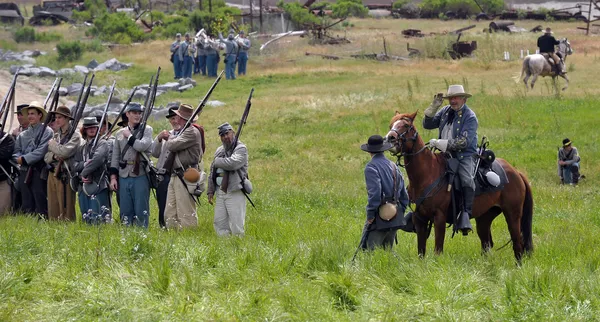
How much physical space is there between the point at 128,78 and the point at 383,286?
34.6m

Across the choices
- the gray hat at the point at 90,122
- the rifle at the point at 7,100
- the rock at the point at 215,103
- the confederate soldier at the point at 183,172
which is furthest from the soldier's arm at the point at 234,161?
the rock at the point at 215,103

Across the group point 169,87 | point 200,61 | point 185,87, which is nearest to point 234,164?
point 185,87

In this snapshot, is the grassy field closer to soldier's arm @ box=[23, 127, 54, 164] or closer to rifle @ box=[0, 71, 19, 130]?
soldier's arm @ box=[23, 127, 54, 164]

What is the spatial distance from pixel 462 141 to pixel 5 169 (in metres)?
6.90

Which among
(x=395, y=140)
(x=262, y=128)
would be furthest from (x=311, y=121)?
(x=395, y=140)

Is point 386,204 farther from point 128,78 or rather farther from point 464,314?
point 128,78

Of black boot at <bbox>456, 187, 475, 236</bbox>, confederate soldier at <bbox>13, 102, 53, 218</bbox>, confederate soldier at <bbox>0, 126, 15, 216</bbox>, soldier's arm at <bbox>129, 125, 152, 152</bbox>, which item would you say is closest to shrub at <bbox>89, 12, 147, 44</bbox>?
confederate soldier at <bbox>0, 126, 15, 216</bbox>

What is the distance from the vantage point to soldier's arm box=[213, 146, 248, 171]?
40.0ft

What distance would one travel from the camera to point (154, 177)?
43.3 ft

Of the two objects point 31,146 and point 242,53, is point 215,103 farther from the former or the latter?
point 31,146

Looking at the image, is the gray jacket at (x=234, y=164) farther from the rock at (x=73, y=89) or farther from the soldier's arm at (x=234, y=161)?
the rock at (x=73, y=89)

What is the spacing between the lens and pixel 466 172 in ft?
36.7

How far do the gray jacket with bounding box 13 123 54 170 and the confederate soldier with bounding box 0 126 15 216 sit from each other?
10cm

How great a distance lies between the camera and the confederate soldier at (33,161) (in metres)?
13.6
